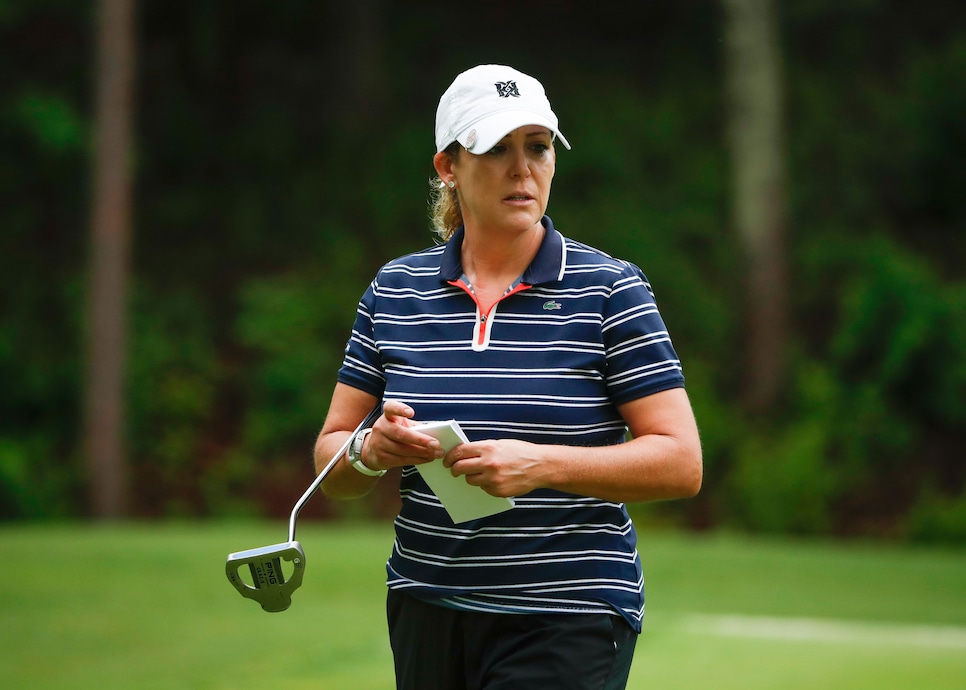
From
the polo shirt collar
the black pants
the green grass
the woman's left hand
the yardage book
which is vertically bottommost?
the green grass

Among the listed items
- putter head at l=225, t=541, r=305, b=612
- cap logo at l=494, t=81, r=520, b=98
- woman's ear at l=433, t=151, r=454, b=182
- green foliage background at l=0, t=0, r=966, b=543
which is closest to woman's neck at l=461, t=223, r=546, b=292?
woman's ear at l=433, t=151, r=454, b=182

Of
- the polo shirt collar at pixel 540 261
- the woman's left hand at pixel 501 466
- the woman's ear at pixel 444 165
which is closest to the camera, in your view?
the woman's left hand at pixel 501 466

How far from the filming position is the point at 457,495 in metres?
2.67

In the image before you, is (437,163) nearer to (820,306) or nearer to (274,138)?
(820,306)

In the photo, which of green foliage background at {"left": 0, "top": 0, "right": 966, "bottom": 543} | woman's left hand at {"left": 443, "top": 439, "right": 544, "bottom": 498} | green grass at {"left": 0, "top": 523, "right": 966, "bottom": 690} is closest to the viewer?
woman's left hand at {"left": 443, "top": 439, "right": 544, "bottom": 498}

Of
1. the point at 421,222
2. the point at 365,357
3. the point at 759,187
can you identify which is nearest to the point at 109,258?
the point at 421,222

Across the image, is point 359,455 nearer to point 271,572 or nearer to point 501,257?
point 271,572

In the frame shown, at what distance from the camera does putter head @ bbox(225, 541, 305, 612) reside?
2.69m

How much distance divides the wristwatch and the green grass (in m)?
3.58

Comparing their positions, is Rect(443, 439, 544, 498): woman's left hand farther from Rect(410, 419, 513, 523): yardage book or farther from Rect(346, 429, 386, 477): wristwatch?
Rect(346, 429, 386, 477): wristwatch

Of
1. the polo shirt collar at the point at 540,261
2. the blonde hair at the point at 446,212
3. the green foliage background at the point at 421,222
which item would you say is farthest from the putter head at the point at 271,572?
the green foliage background at the point at 421,222

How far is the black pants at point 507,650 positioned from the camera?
268cm

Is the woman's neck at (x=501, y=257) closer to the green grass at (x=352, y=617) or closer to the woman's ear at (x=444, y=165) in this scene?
the woman's ear at (x=444, y=165)

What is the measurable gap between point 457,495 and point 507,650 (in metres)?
0.35
